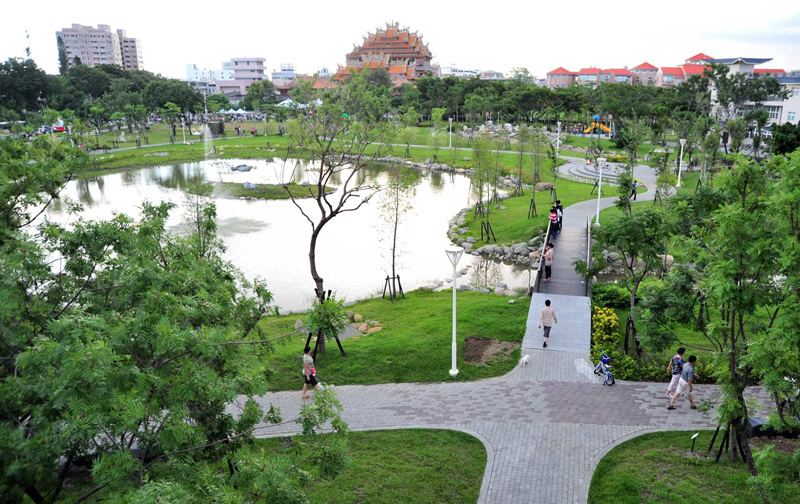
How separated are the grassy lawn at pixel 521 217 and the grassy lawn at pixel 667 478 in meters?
16.9

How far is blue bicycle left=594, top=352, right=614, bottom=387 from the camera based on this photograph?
12875 mm

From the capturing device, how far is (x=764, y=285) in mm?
8367

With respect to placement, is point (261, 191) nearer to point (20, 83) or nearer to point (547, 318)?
point (547, 318)

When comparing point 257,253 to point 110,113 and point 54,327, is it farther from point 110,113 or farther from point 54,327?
point 110,113

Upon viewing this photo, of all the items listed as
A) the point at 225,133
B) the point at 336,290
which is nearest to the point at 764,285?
the point at 336,290

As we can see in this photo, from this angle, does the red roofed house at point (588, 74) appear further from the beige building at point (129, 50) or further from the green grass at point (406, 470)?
the green grass at point (406, 470)

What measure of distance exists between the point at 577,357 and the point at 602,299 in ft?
14.3

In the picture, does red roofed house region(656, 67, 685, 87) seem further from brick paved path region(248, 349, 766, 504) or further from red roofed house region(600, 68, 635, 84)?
brick paved path region(248, 349, 766, 504)

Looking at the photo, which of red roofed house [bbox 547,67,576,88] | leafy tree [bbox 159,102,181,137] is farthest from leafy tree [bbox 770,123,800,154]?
red roofed house [bbox 547,67,576,88]

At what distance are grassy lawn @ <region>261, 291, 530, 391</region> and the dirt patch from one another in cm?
13

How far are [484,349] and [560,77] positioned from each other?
139955 mm

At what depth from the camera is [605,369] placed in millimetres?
12969

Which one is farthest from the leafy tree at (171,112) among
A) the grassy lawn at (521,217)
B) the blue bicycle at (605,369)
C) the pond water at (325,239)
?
the blue bicycle at (605,369)

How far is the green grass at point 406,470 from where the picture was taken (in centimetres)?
915
